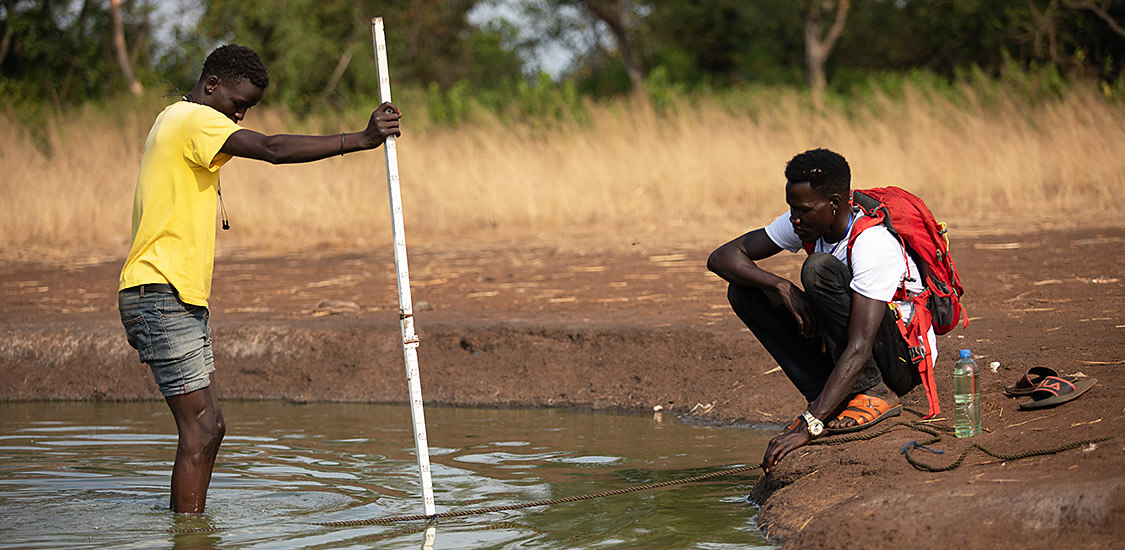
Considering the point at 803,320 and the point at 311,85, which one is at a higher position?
the point at 311,85

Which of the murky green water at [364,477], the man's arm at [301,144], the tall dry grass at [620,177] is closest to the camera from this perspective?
the man's arm at [301,144]

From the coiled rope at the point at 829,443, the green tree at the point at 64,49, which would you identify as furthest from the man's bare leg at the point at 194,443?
the green tree at the point at 64,49

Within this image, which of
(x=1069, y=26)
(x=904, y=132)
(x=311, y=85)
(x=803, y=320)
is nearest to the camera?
(x=803, y=320)

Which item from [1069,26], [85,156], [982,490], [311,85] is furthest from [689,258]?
[311,85]

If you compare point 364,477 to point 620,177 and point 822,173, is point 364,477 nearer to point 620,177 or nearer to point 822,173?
point 822,173

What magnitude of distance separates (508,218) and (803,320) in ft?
26.9

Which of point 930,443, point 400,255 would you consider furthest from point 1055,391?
point 400,255

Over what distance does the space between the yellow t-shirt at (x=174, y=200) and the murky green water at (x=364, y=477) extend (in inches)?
42.8

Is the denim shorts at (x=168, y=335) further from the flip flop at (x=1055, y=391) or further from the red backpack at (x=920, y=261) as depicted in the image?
the flip flop at (x=1055, y=391)

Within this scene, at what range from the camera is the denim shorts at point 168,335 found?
4.53 meters

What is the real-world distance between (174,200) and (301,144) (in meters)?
0.56

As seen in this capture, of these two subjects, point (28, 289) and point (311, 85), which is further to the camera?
point (311, 85)

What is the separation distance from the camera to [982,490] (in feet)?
13.5

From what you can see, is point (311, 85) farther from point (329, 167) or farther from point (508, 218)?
point (508, 218)
